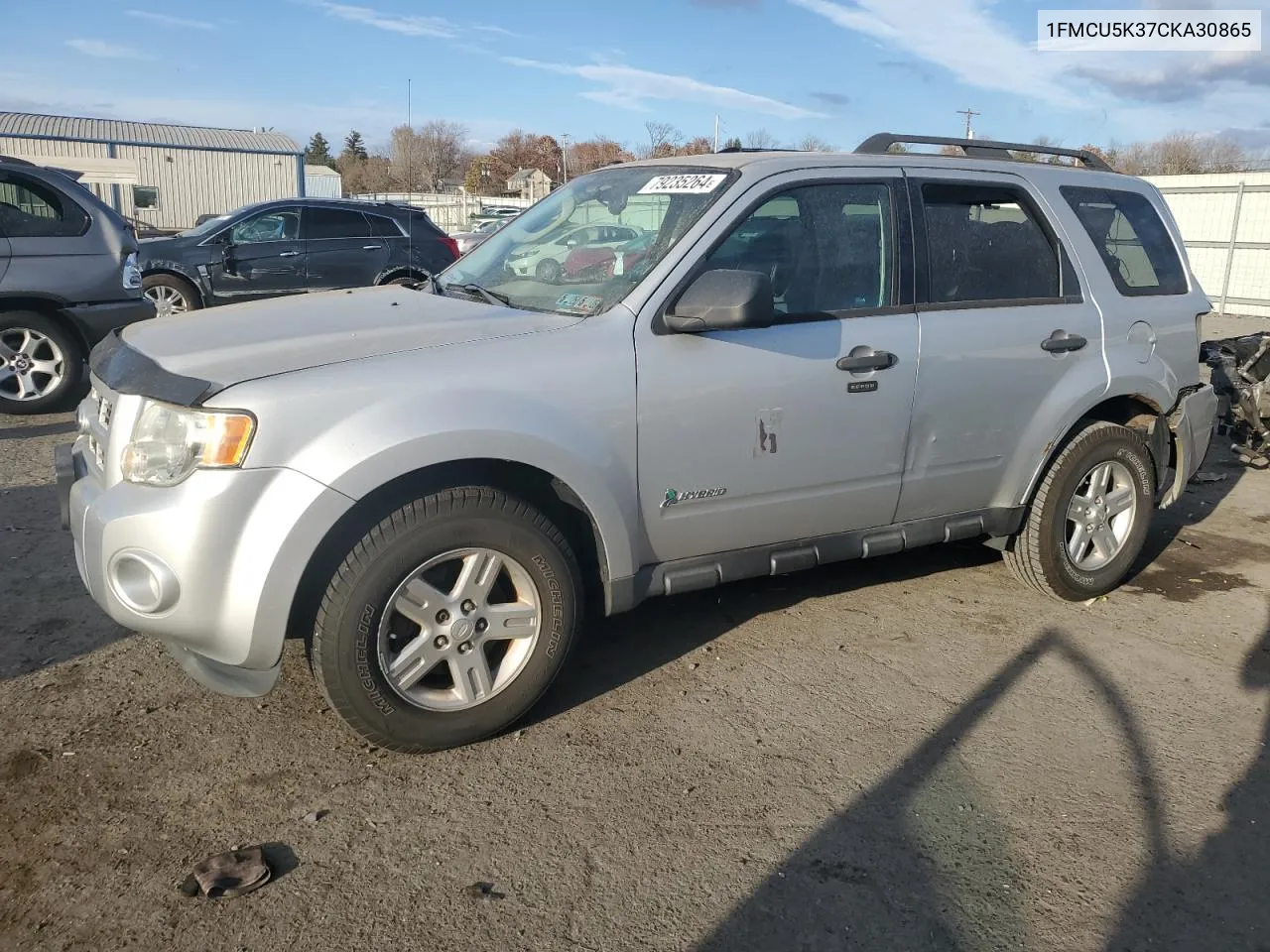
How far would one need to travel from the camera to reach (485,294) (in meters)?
3.95

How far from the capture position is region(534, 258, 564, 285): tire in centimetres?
386

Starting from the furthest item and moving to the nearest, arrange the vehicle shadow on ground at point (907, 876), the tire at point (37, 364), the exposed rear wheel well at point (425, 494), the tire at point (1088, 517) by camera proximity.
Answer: the tire at point (37, 364) < the tire at point (1088, 517) < the exposed rear wheel well at point (425, 494) < the vehicle shadow on ground at point (907, 876)

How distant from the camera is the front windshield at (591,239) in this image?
364 cm

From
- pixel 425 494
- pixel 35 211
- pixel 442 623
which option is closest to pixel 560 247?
pixel 425 494

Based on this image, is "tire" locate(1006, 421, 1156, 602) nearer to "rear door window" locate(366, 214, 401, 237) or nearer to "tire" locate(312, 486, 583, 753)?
"tire" locate(312, 486, 583, 753)

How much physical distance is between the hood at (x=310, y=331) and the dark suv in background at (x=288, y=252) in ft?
27.0

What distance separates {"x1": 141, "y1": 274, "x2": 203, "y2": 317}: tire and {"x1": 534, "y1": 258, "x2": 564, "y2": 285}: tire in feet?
29.2

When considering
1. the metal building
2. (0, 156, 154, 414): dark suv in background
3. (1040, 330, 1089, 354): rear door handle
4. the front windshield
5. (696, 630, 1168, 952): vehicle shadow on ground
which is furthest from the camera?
the metal building

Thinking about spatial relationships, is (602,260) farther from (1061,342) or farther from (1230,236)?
(1230,236)

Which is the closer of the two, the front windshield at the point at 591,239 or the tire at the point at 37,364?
the front windshield at the point at 591,239

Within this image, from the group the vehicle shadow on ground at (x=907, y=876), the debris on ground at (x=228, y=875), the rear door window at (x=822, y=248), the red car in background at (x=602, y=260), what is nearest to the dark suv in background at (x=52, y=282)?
Answer: the red car in background at (x=602, y=260)

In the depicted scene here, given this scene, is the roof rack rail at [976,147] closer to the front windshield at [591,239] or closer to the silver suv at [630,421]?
the silver suv at [630,421]

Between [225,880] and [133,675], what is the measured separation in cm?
136

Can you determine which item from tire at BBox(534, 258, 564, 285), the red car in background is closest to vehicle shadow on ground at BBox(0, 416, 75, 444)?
tire at BBox(534, 258, 564, 285)
